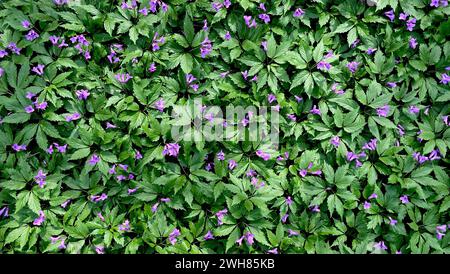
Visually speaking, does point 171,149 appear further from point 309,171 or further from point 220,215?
point 309,171

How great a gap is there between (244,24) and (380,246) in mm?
1966

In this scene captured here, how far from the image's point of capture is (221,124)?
2.83 metres

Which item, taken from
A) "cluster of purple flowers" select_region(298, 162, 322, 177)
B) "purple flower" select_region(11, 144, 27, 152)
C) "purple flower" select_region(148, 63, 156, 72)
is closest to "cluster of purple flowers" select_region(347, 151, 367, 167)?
"cluster of purple flowers" select_region(298, 162, 322, 177)

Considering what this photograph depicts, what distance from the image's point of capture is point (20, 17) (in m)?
2.75

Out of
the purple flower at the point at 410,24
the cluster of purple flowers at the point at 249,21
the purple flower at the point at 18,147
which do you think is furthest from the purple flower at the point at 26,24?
the purple flower at the point at 410,24

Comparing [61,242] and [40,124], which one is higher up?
[40,124]

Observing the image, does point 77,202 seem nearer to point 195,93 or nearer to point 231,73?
point 195,93

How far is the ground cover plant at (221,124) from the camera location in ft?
9.14

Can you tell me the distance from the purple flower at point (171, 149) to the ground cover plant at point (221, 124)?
0.01 metres

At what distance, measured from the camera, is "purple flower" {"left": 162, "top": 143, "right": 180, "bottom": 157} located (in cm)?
274

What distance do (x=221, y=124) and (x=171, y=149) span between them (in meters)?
0.40

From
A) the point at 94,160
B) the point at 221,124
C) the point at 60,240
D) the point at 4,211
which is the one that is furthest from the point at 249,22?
the point at 4,211

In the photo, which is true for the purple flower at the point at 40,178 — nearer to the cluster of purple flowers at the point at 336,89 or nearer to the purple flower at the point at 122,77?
the purple flower at the point at 122,77

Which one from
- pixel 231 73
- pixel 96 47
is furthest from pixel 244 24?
pixel 96 47
